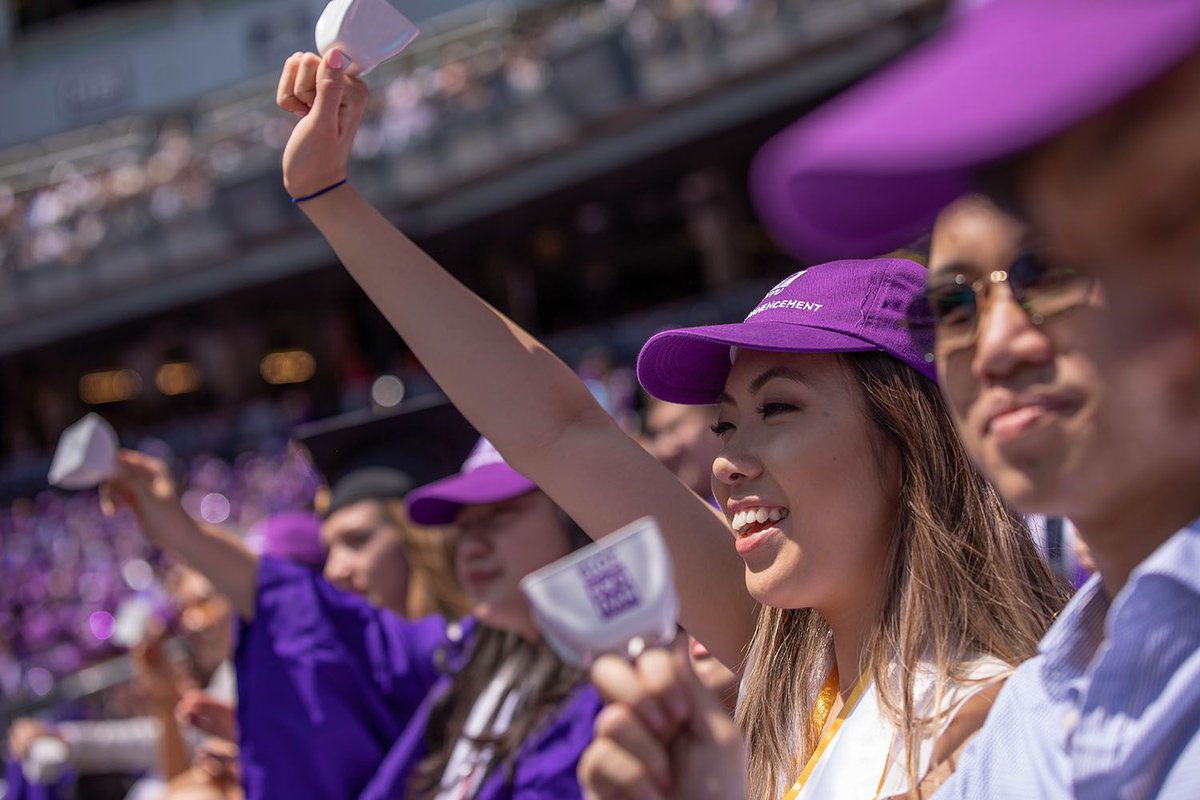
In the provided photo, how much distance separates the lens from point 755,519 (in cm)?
146

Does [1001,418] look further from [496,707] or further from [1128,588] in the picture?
[496,707]

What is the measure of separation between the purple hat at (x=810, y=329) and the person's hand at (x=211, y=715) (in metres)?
1.97

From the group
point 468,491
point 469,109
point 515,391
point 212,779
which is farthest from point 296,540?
point 469,109

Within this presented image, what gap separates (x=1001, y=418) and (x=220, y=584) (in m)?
2.41

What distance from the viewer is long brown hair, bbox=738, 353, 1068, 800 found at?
137cm

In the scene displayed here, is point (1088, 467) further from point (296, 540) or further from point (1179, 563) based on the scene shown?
point (296, 540)

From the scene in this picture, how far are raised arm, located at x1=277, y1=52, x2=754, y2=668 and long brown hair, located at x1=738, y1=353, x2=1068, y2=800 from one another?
11 centimetres

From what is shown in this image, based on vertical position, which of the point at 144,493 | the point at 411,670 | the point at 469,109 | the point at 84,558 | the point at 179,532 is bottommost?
the point at 411,670

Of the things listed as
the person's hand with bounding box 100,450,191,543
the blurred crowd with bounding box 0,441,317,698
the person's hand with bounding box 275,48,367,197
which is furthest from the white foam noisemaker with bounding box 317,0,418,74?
the blurred crowd with bounding box 0,441,317,698

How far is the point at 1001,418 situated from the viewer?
0.84 meters

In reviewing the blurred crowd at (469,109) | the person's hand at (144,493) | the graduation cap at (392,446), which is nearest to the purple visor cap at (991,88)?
the person's hand at (144,493)

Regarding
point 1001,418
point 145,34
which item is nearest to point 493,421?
point 1001,418

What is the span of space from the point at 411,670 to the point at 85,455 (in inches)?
36.7

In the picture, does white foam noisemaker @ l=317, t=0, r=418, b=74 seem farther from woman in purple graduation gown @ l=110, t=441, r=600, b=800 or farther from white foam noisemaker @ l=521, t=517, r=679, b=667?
woman in purple graduation gown @ l=110, t=441, r=600, b=800
